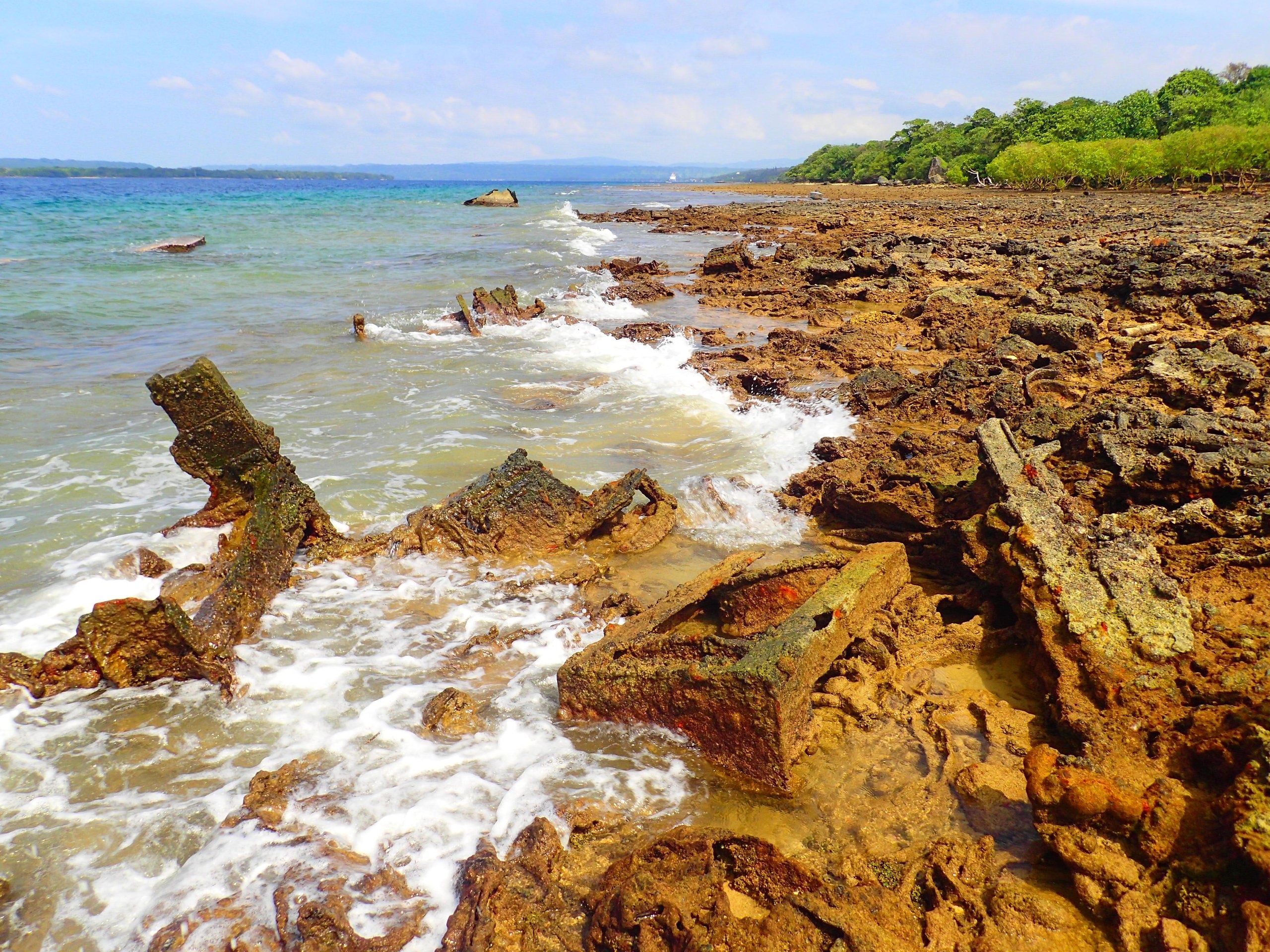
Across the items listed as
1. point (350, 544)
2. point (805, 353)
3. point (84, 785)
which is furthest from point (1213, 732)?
point (805, 353)

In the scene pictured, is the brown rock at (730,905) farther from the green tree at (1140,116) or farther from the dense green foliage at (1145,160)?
the green tree at (1140,116)

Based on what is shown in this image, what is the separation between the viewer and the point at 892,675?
3822mm

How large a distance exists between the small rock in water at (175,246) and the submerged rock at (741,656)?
28.0 meters

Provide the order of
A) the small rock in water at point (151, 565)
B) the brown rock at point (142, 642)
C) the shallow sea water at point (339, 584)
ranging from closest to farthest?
the shallow sea water at point (339, 584) → the brown rock at point (142, 642) → the small rock in water at point (151, 565)

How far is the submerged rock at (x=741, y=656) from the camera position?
3.17m

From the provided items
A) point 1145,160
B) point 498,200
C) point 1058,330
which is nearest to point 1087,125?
point 1145,160

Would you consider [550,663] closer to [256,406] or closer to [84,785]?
[84,785]

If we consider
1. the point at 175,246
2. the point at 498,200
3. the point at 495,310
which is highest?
the point at 498,200

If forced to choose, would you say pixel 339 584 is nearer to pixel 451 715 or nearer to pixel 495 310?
pixel 451 715

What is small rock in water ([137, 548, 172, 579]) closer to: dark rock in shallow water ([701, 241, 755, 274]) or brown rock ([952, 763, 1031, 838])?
brown rock ([952, 763, 1031, 838])

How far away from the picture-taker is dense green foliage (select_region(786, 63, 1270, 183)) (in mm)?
52125

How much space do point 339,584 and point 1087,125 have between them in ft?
256

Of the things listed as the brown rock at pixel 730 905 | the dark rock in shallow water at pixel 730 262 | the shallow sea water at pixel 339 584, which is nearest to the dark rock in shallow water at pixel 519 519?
the shallow sea water at pixel 339 584

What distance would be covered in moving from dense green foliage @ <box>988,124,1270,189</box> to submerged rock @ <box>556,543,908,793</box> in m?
51.5
